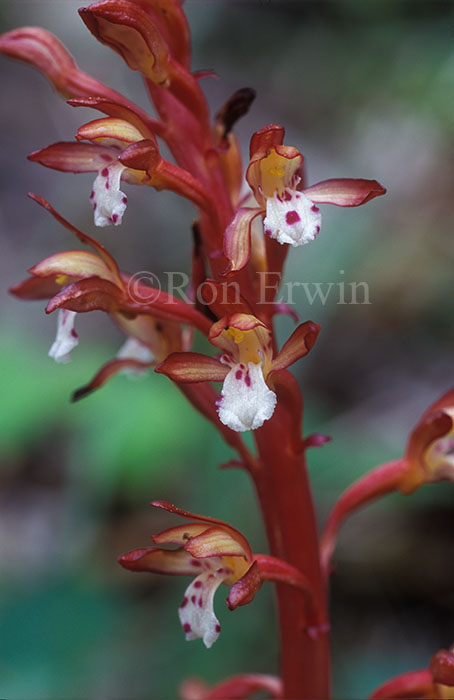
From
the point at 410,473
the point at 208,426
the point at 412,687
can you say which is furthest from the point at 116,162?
the point at 208,426

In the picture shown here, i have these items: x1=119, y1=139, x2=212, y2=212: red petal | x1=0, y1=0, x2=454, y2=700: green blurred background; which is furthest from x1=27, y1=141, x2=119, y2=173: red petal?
x1=0, y1=0, x2=454, y2=700: green blurred background

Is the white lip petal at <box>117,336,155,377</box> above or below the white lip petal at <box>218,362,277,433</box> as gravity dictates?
above

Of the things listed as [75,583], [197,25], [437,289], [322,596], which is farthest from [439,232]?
[322,596]

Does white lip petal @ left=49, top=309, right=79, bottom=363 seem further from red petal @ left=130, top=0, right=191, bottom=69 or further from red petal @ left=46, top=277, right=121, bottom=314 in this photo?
red petal @ left=130, top=0, right=191, bottom=69

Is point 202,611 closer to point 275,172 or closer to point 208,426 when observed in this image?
point 275,172

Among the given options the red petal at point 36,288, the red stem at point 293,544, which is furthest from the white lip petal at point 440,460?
the red petal at point 36,288

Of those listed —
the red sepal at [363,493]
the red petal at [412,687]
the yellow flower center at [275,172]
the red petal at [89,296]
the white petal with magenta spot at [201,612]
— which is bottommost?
the red petal at [412,687]

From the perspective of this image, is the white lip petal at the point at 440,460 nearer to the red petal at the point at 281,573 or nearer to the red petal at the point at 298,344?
the red petal at the point at 281,573

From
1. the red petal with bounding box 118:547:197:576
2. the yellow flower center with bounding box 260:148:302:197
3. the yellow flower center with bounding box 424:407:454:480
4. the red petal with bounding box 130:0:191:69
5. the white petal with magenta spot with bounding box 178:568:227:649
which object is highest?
the red petal with bounding box 130:0:191:69
